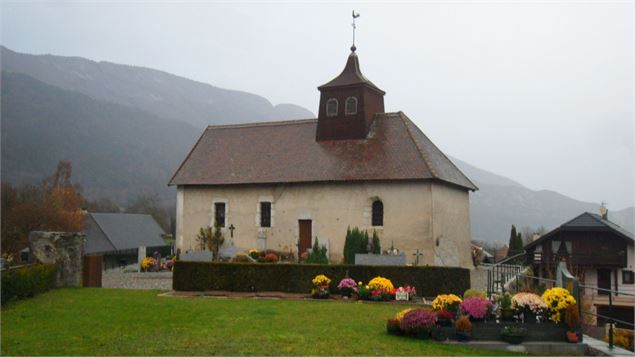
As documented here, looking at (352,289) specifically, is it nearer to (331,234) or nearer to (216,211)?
(331,234)

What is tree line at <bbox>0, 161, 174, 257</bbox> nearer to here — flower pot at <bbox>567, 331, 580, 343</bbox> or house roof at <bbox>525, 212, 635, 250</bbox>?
flower pot at <bbox>567, 331, 580, 343</bbox>

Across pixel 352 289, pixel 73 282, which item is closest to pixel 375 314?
pixel 352 289

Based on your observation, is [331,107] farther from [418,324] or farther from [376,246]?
[418,324]

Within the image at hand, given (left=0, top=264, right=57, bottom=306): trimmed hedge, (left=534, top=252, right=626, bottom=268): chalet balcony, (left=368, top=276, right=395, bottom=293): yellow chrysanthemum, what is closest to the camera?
(left=0, top=264, right=57, bottom=306): trimmed hedge

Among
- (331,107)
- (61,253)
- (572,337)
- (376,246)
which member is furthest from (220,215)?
(572,337)

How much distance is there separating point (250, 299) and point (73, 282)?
755 cm

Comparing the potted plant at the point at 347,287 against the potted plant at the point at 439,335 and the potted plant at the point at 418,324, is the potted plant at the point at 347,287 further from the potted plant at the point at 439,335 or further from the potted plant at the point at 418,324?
the potted plant at the point at 439,335

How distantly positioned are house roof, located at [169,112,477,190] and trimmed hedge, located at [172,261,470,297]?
8.51 m

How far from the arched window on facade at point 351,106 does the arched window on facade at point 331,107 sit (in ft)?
2.41

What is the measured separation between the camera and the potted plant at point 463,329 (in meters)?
11.5

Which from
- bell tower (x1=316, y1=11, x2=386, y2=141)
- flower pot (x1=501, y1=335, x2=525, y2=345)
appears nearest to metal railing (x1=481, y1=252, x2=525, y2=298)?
flower pot (x1=501, y1=335, x2=525, y2=345)

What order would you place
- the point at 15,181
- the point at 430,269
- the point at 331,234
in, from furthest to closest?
the point at 15,181, the point at 331,234, the point at 430,269

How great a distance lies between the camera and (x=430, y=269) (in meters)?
20.3

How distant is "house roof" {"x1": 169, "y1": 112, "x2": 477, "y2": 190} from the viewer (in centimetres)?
2955
